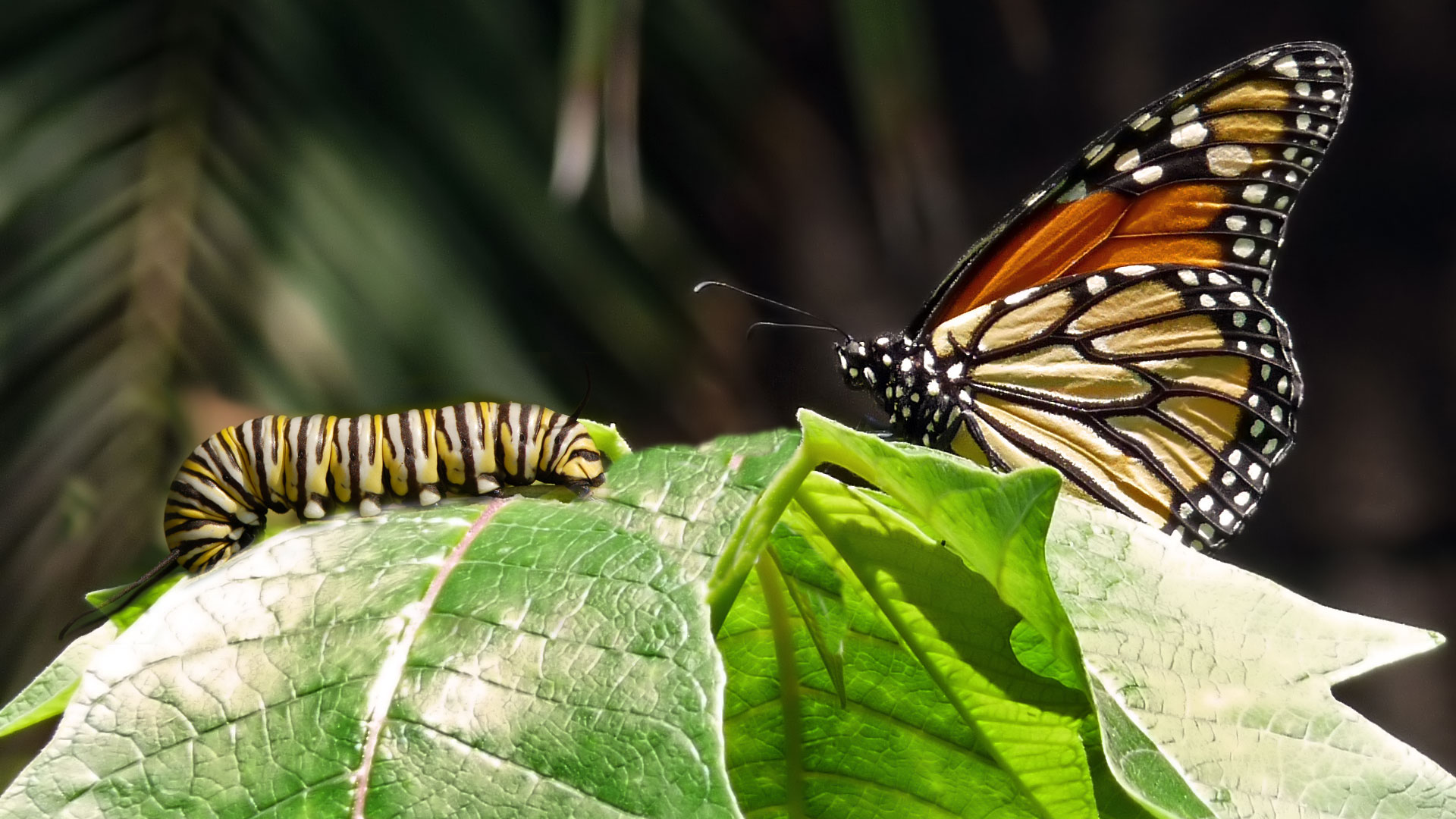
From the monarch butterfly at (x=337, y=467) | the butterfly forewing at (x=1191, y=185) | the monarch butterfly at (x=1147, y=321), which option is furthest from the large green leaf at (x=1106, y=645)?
the butterfly forewing at (x=1191, y=185)

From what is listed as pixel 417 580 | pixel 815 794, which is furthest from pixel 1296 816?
pixel 417 580

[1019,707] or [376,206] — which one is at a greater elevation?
[376,206]

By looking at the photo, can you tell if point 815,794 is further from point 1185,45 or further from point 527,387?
point 1185,45

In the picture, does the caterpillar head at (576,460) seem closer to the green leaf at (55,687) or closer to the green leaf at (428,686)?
the green leaf at (428,686)

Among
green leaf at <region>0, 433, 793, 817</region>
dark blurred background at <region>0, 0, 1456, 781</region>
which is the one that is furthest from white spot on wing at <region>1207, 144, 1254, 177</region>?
green leaf at <region>0, 433, 793, 817</region>

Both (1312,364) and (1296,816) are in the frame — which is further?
Result: (1312,364)

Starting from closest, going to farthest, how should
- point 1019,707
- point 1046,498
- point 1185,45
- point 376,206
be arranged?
point 1046,498, point 1019,707, point 376,206, point 1185,45
